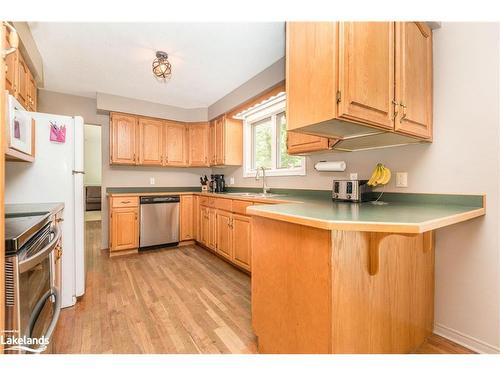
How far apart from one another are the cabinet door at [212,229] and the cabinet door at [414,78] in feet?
8.11

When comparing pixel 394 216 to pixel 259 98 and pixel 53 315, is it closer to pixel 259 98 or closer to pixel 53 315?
pixel 53 315

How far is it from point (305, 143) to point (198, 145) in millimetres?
2547

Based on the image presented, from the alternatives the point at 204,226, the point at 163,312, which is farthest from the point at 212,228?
the point at 163,312

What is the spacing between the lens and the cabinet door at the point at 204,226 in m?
3.40

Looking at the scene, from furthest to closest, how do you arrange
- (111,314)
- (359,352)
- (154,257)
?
(154,257)
(111,314)
(359,352)

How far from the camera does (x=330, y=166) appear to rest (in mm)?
2082

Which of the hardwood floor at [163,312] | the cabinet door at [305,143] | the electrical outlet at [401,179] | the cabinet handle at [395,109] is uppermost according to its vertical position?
the cabinet handle at [395,109]

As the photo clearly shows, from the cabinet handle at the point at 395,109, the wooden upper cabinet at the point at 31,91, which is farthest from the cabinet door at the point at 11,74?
the cabinet handle at the point at 395,109

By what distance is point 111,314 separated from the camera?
1.80 metres

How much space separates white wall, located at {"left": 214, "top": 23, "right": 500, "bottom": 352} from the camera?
53.2 inches

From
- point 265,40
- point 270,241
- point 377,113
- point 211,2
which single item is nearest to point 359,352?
point 270,241

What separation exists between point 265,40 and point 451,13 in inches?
61.5

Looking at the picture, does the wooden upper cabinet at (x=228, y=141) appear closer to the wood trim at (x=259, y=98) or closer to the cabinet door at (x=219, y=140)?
the cabinet door at (x=219, y=140)

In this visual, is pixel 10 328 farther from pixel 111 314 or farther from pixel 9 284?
pixel 111 314
